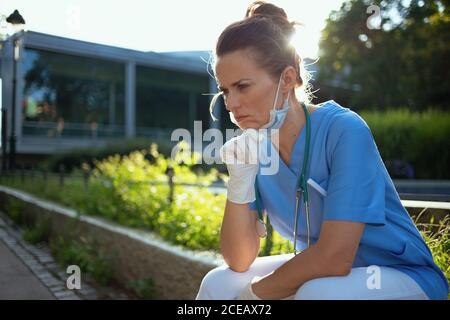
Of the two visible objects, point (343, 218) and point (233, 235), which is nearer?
point (343, 218)

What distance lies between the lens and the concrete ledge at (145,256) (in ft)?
11.7

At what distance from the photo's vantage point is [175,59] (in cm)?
2284

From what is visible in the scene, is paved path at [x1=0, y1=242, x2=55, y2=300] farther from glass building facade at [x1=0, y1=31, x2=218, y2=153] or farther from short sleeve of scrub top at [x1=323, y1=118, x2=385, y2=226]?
glass building facade at [x1=0, y1=31, x2=218, y2=153]

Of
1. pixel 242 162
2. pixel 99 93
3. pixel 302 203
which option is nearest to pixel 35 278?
pixel 242 162

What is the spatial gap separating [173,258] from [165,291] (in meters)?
0.35

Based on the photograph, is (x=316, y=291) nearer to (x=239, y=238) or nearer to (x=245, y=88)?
(x=239, y=238)

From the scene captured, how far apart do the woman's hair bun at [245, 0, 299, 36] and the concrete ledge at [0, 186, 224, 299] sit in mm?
1884

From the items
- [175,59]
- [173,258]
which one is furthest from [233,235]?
[175,59]

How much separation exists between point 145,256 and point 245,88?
2.77 m

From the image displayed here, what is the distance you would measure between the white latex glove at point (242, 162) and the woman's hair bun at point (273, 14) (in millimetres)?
402

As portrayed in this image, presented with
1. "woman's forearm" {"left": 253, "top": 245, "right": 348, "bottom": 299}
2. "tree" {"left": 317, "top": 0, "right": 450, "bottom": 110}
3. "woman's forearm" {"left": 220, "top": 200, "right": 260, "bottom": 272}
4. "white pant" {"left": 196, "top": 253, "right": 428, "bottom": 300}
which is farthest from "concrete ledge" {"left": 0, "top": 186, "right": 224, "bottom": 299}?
"tree" {"left": 317, "top": 0, "right": 450, "bottom": 110}

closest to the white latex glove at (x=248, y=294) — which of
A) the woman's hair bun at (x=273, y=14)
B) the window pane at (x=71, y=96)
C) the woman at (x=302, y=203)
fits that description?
the woman at (x=302, y=203)

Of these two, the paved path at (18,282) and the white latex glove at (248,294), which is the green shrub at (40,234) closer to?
the paved path at (18,282)
